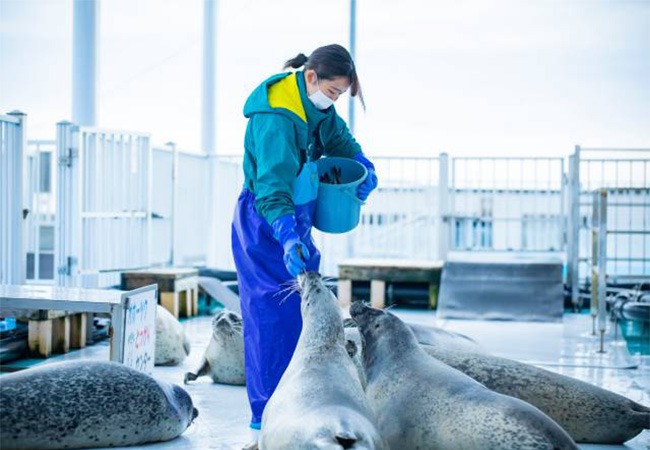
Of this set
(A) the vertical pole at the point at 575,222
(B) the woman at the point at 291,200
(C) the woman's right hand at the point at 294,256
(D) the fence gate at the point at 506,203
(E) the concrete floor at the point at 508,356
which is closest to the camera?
(C) the woman's right hand at the point at 294,256

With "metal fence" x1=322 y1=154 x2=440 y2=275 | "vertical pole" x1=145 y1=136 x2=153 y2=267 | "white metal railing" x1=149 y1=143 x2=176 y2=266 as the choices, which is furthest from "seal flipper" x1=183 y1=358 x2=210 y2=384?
"metal fence" x1=322 y1=154 x2=440 y2=275

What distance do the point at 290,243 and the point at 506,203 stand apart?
8388mm

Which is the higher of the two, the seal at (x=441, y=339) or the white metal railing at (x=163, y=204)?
the white metal railing at (x=163, y=204)

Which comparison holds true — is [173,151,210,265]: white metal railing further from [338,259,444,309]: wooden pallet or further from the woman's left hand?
the woman's left hand

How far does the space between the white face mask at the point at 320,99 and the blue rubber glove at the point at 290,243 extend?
608 millimetres

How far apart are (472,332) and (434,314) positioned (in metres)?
1.65

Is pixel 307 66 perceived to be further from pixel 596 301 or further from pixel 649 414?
pixel 596 301

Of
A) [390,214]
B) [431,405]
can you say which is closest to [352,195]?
[431,405]

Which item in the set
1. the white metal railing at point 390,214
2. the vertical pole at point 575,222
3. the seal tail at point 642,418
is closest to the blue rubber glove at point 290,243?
the seal tail at point 642,418

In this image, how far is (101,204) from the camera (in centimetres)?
880

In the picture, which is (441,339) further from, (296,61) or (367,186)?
(296,61)

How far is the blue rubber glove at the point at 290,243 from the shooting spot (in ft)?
11.5

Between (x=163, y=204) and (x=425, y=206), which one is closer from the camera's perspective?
(x=163, y=204)

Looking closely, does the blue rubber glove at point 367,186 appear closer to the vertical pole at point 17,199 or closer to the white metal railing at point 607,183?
the vertical pole at point 17,199
